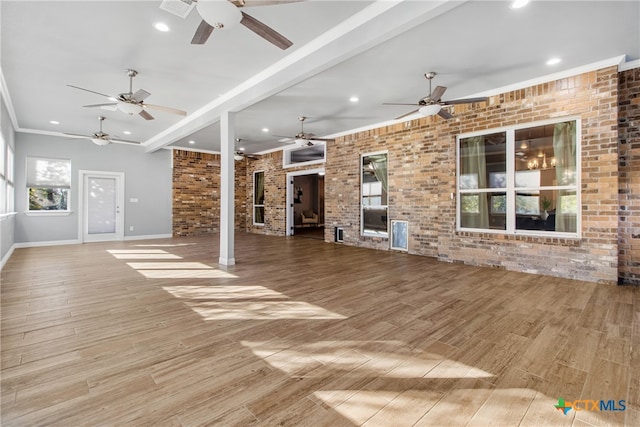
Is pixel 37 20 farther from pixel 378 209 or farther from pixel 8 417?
pixel 378 209

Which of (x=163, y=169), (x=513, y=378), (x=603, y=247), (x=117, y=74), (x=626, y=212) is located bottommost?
(x=513, y=378)

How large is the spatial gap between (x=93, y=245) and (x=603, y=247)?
35.1ft

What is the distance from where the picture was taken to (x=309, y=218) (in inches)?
547

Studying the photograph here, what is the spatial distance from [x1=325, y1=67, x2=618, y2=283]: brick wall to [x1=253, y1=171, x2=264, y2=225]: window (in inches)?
165

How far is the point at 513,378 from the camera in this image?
1.87 m

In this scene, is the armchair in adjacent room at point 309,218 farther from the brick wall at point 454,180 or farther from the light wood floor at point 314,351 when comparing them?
the light wood floor at point 314,351

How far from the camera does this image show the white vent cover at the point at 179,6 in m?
2.90

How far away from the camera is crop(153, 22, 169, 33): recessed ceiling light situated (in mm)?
3254

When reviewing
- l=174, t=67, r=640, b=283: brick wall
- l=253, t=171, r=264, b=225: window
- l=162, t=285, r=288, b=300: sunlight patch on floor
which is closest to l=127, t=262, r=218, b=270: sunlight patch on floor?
l=162, t=285, r=288, b=300: sunlight patch on floor

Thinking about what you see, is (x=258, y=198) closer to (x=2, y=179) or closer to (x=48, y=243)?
(x=48, y=243)

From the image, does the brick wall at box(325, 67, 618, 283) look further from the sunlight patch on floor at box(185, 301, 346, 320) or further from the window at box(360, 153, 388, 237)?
the sunlight patch on floor at box(185, 301, 346, 320)

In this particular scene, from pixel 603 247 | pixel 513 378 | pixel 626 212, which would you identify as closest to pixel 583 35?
pixel 626 212
